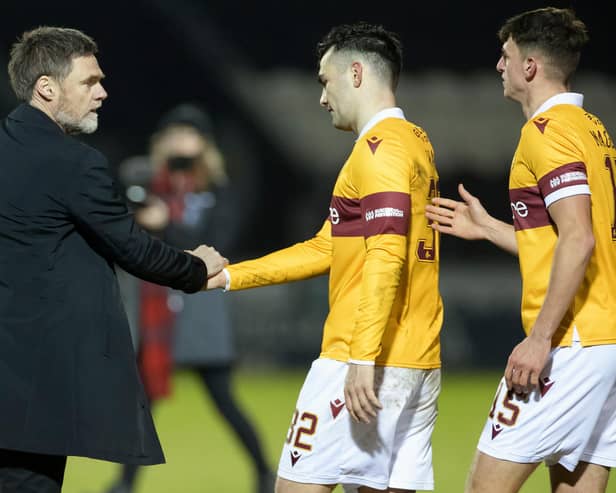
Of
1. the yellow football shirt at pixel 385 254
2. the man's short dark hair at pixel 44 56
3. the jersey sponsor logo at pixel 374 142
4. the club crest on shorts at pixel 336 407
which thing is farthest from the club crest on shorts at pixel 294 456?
the man's short dark hair at pixel 44 56

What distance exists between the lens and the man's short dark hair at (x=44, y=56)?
346 cm

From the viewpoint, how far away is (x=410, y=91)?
35.0 feet

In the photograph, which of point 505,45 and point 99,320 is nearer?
point 99,320

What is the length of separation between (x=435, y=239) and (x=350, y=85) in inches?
23.1

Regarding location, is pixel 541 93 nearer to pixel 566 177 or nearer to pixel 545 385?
pixel 566 177

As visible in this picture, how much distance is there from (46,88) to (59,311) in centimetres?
71

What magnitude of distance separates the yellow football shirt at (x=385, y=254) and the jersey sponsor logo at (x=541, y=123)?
385mm

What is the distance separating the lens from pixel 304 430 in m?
3.58

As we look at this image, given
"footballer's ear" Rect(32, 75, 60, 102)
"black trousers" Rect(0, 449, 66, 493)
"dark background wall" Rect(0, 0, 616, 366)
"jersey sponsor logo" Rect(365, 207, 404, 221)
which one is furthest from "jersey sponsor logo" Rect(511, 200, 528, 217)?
"dark background wall" Rect(0, 0, 616, 366)

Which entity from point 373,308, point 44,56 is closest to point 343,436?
point 373,308

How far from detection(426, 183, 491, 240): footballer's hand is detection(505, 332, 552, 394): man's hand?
549mm

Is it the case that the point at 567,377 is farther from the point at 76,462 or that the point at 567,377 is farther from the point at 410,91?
the point at 410,91

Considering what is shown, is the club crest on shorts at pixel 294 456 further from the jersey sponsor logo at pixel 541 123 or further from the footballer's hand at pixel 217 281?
the jersey sponsor logo at pixel 541 123

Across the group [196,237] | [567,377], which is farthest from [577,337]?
[196,237]
